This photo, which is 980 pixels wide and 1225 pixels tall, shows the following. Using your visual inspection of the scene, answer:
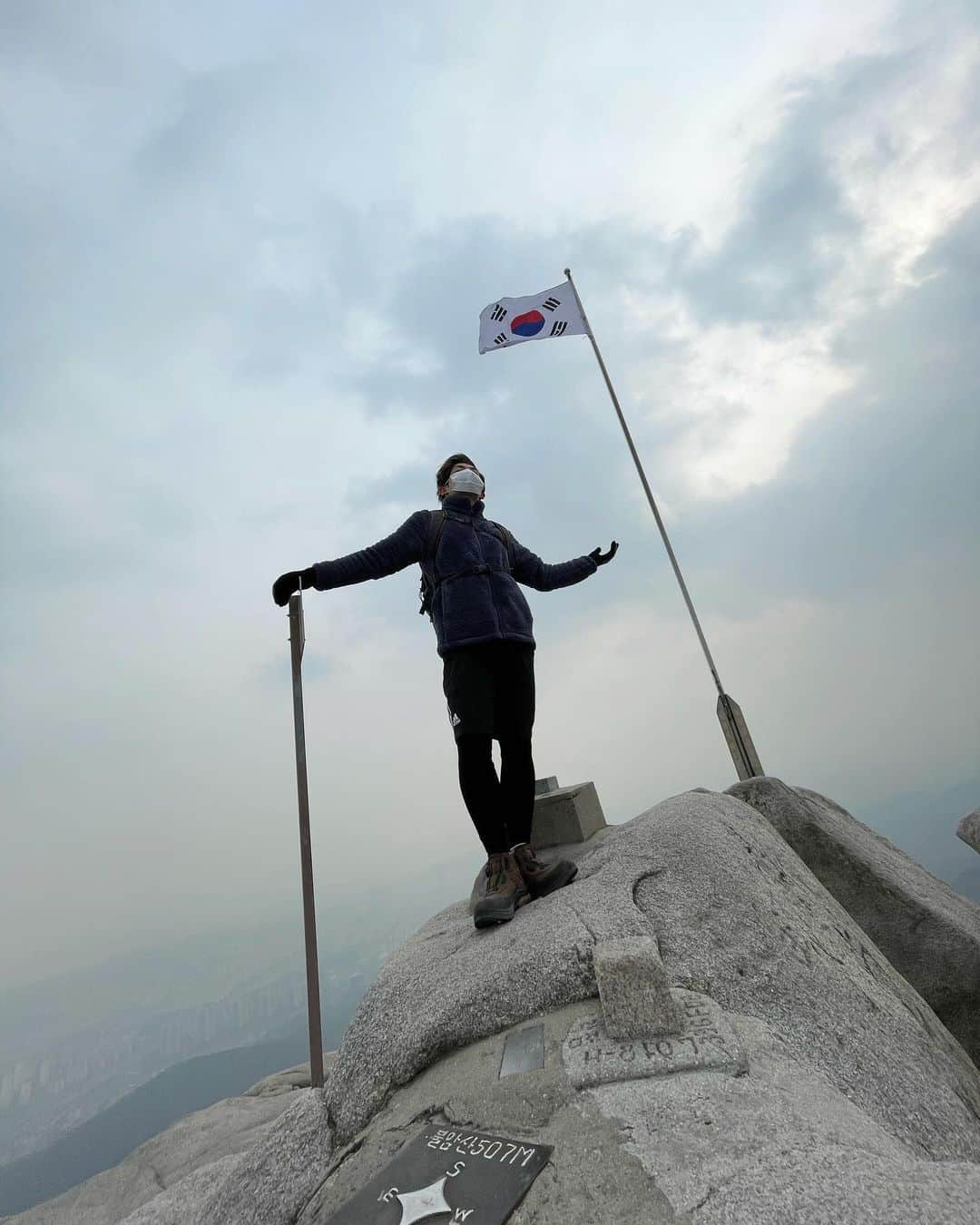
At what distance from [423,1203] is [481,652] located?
3.04m

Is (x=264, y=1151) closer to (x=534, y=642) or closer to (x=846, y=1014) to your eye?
(x=846, y=1014)

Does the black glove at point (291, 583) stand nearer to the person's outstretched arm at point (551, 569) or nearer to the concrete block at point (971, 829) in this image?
the person's outstretched arm at point (551, 569)

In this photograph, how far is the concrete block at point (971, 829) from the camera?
836 cm

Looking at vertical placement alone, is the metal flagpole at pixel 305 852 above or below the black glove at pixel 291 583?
below

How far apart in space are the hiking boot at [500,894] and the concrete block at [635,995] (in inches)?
50.6

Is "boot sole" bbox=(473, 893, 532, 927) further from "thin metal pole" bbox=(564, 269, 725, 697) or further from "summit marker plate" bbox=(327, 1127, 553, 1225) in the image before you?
"thin metal pole" bbox=(564, 269, 725, 697)

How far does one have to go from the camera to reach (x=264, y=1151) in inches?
118

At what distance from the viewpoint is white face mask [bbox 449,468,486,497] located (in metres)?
5.13

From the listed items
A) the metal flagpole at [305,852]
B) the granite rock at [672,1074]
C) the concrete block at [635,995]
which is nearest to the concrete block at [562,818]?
the granite rock at [672,1074]

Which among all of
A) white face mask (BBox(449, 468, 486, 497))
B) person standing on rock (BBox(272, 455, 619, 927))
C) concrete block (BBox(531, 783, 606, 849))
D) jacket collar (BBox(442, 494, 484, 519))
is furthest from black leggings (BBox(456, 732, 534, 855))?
white face mask (BBox(449, 468, 486, 497))

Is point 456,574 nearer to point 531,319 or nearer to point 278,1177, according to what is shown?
point 278,1177

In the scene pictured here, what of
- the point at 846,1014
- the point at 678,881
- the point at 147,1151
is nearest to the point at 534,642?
the point at 678,881

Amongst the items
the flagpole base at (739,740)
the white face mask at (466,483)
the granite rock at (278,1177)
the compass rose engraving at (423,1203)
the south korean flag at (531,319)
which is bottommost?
the granite rock at (278,1177)

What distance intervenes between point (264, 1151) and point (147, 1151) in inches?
207
